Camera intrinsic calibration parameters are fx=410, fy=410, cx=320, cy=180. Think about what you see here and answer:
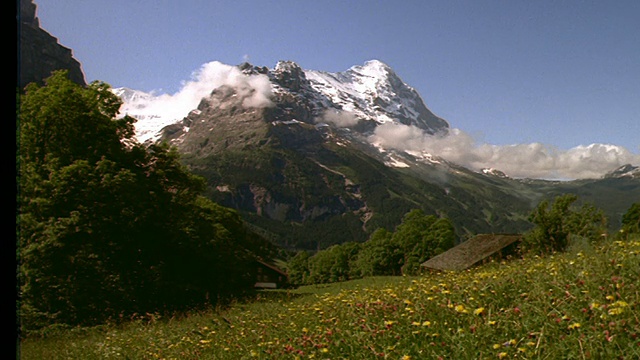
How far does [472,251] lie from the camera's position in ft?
161

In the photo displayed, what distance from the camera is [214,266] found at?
32.8m

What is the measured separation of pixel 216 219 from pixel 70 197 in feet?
85.9

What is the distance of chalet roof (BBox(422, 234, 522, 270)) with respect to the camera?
153ft

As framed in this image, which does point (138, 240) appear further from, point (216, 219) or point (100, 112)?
point (216, 219)

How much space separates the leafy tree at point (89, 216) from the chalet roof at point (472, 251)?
32.2m

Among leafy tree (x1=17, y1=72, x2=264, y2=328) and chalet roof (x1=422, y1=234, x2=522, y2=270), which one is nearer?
leafy tree (x1=17, y1=72, x2=264, y2=328)

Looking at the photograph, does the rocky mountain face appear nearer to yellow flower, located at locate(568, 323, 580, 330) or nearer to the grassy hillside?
the grassy hillside

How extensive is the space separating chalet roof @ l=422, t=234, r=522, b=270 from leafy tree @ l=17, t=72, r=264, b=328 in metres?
32.2

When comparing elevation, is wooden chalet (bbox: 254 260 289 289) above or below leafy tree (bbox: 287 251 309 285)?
above

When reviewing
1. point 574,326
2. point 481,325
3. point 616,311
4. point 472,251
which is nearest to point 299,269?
point 472,251

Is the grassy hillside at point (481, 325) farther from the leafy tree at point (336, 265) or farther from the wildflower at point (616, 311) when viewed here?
the leafy tree at point (336, 265)

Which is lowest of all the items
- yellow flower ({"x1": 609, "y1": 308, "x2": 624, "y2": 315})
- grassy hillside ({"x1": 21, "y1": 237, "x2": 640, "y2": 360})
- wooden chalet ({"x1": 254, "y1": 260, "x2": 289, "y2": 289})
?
wooden chalet ({"x1": 254, "y1": 260, "x2": 289, "y2": 289})

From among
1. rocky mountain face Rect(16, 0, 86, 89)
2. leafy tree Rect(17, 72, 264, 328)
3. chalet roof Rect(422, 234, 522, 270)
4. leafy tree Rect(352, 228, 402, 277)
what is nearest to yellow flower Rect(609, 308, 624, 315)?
leafy tree Rect(17, 72, 264, 328)

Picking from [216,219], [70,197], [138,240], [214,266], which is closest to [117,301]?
[138,240]
